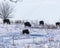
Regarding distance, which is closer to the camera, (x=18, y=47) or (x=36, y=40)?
(x=18, y=47)

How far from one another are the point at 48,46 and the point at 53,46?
23 cm

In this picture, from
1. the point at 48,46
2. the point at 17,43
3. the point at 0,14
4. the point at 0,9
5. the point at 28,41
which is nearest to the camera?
the point at 48,46

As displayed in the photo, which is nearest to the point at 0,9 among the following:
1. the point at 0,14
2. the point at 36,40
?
the point at 0,14

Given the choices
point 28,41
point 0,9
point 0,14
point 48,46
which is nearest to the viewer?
point 48,46

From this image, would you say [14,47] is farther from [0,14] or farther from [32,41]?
[0,14]

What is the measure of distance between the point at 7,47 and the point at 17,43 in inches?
18.0

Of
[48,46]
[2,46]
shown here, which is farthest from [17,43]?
[48,46]

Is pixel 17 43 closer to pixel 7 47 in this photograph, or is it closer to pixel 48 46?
pixel 7 47

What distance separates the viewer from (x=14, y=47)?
5590 millimetres

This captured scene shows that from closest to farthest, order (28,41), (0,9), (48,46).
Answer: (48,46) < (28,41) < (0,9)

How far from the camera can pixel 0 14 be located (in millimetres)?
38188

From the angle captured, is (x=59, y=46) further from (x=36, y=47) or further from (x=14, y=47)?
(x=14, y=47)

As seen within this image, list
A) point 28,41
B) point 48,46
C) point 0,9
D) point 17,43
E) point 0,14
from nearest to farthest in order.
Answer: point 48,46, point 17,43, point 28,41, point 0,14, point 0,9

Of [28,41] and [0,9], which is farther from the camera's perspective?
[0,9]
